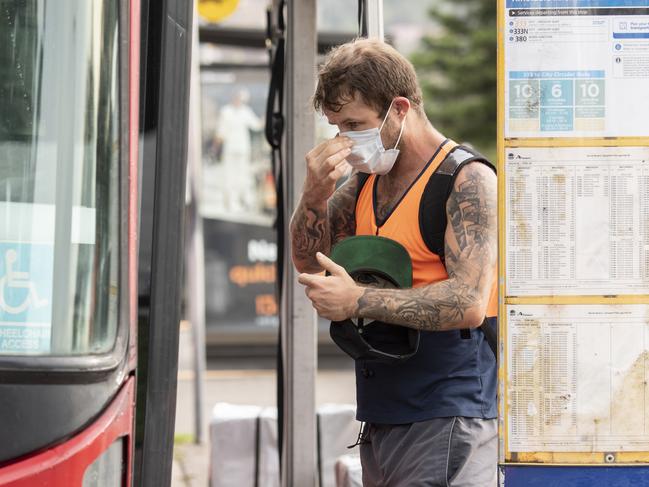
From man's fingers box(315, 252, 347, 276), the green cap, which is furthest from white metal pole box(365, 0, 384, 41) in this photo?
man's fingers box(315, 252, 347, 276)

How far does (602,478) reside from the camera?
2605mm

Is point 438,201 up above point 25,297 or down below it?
above

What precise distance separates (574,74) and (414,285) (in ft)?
2.59

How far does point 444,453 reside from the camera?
3023mm

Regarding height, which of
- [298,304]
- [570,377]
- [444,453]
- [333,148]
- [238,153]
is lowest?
[444,453]

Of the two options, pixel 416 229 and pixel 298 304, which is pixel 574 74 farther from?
pixel 298 304

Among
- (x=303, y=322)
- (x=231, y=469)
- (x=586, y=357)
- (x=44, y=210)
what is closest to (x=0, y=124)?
(x=44, y=210)

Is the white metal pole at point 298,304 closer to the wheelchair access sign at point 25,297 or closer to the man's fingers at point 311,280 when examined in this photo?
the man's fingers at point 311,280

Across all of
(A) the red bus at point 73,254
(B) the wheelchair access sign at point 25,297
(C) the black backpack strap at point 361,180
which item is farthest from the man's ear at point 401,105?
(B) the wheelchair access sign at point 25,297

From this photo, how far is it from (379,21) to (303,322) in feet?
4.19

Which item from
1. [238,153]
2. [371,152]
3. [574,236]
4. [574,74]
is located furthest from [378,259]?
[238,153]

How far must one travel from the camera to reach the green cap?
304cm

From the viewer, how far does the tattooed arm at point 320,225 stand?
3.43 m

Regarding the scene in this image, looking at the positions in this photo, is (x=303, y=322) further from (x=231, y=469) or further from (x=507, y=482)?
(x=507, y=482)
